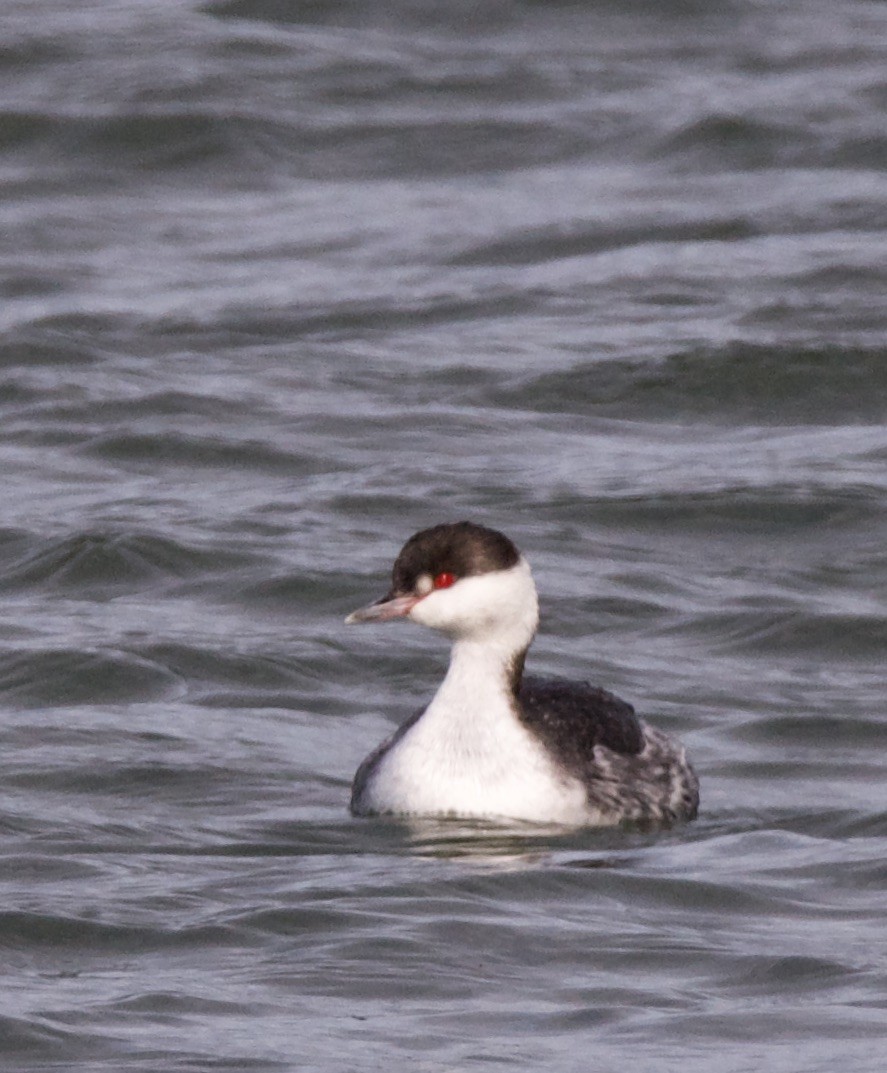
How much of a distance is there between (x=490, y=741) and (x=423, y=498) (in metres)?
5.12

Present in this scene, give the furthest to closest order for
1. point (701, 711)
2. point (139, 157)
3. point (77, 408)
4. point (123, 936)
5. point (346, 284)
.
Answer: point (139, 157)
point (346, 284)
point (77, 408)
point (701, 711)
point (123, 936)

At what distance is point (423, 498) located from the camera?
14.9 m

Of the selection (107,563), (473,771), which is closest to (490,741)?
(473,771)

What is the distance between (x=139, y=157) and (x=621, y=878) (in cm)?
1463

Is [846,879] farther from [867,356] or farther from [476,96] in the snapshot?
[476,96]

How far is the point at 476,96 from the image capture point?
941 inches

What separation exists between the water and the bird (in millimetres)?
140

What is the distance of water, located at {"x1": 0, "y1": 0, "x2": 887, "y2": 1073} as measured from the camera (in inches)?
314

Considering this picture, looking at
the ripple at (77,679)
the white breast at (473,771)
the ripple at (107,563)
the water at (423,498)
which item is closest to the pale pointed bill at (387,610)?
the white breast at (473,771)

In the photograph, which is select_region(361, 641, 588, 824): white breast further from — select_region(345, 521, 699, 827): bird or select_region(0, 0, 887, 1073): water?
select_region(0, 0, 887, 1073): water

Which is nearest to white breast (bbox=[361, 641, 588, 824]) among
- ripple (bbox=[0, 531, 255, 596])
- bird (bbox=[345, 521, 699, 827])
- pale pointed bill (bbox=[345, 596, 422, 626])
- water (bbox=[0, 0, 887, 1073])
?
bird (bbox=[345, 521, 699, 827])

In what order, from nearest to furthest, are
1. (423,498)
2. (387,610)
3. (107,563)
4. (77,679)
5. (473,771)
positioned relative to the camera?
(387,610)
(473,771)
(77,679)
(107,563)
(423,498)

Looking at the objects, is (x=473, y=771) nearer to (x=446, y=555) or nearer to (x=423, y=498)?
(x=446, y=555)

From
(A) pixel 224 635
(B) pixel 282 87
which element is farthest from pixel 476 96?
(A) pixel 224 635
